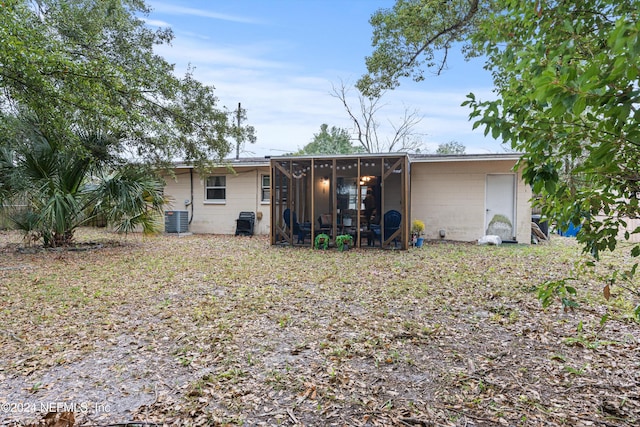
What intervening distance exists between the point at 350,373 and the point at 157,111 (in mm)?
8687

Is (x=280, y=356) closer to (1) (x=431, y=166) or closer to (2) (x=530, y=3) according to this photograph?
(2) (x=530, y=3)

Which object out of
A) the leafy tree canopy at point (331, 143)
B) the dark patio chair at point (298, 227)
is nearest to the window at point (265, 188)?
the dark patio chair at point (298, 227)

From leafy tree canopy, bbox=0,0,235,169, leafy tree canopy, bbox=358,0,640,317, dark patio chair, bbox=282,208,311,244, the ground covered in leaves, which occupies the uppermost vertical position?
leafy tree canopy, bbox=0,0,235,169

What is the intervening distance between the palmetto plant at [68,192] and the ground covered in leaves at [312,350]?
206 cm

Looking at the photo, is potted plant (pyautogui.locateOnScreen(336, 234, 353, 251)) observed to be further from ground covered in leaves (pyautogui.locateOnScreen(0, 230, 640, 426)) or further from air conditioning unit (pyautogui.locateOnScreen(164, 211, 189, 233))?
air conditioning unit (pyautogui.locateOnScreen(164, 211, 189, 233))

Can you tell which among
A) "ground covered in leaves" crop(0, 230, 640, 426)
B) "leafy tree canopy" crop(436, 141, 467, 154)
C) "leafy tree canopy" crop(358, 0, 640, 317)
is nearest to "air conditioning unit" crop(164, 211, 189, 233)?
"ground covered in leaves" crop(0, 230, 640, 426)

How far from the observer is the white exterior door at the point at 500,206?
451 inches

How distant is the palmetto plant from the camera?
805 cm

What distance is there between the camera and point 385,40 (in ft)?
29.3

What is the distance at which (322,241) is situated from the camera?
10141mm

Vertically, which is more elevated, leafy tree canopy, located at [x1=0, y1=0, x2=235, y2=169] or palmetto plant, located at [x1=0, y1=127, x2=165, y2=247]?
leafy tree canopy, located at [x1=0, y1=0, x2=235, y2=169]

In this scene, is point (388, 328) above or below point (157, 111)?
below

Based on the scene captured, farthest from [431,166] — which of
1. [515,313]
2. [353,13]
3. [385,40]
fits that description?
[515,313]

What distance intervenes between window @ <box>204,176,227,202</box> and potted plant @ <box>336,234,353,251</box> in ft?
20.6
